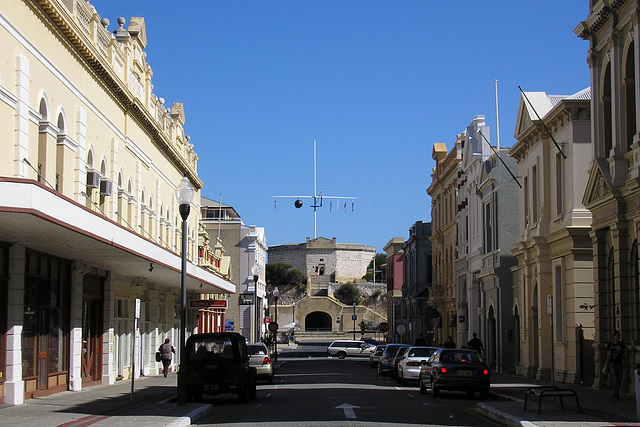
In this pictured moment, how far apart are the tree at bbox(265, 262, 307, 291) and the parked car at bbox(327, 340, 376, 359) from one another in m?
80.6

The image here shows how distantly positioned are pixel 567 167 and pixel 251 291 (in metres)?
45.3

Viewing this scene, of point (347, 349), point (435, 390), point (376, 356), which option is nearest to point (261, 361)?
point (435, 390)

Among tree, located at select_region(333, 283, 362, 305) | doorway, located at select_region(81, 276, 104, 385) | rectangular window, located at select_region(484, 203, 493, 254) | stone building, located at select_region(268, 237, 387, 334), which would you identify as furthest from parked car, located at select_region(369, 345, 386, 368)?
tree, located at select_region(333, 283, 362, 305)

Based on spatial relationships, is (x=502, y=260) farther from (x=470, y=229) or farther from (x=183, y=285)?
(x=183, y=285)

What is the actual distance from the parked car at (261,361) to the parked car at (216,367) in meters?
8.28

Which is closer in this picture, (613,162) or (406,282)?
(613,162)

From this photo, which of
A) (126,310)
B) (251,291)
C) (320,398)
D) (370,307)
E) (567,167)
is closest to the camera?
(320,398)

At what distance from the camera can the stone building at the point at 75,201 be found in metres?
20.5

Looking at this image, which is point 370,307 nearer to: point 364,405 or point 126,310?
point 126,310

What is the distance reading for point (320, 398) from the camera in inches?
957

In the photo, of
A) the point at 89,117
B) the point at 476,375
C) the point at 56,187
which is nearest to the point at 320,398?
the point at 476,375

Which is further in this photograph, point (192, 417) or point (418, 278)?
point (418, 278)

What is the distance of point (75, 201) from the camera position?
66.7ft

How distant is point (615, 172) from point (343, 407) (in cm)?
956
